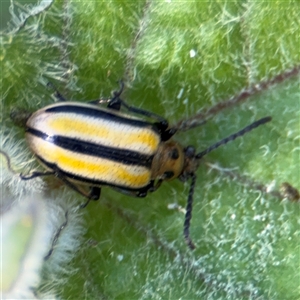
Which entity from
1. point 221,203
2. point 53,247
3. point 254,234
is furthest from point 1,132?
point 254,234

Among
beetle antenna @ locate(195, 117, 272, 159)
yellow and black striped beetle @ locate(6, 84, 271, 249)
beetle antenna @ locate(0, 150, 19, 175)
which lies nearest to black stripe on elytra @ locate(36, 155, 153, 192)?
yellow and black striped beetle @ locate(6, 84, 271, 249)

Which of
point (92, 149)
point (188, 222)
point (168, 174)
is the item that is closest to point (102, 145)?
point (92, 149)

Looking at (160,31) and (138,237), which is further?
(138,237)

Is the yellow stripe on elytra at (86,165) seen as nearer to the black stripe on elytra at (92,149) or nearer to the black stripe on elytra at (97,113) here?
the black stripe on elytra at (92,149)

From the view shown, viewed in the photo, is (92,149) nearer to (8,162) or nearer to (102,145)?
(102,145)

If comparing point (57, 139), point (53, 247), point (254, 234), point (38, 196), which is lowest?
point (254, 234)

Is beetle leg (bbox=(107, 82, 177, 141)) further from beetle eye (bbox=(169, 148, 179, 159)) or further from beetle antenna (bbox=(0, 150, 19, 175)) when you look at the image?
beetle antenna (bbox=(0, 150, 19, 175))

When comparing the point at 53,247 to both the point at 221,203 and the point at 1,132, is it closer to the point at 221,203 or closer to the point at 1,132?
the point at 1,132
